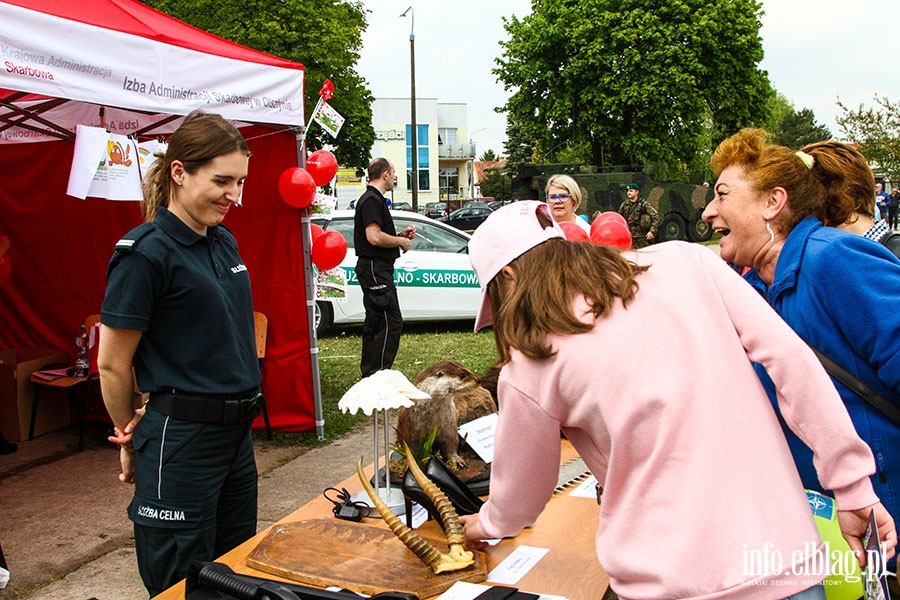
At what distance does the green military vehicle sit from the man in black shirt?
1391 cm

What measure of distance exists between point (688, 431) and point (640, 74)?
30841 mm

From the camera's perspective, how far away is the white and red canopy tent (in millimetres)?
3654

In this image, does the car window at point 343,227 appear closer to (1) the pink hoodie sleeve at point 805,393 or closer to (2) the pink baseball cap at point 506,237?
(2) the pink baseball cap at point 506,237

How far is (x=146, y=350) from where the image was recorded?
217cm

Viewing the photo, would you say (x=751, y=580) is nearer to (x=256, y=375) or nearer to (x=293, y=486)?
(x=256, y=375)

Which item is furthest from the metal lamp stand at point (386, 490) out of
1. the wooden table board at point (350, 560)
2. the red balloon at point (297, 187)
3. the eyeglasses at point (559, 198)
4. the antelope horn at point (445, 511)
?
the eyeglasses at point (559, 198)

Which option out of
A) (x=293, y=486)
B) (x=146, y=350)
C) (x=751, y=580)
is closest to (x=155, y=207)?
(x=146, y=350)

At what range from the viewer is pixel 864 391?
181 centimetres

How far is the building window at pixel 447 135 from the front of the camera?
80.2m

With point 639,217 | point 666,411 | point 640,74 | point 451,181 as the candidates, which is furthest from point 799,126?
point 666,411

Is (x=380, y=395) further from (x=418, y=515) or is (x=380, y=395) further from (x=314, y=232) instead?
(x=314, y=232)

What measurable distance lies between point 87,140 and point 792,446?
12.6 ft

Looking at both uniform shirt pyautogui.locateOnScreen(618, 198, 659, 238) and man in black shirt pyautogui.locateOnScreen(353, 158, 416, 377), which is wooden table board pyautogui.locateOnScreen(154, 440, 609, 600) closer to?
man in black shirt pyautogui.locateOnScreen(353, 158, 416, 377)

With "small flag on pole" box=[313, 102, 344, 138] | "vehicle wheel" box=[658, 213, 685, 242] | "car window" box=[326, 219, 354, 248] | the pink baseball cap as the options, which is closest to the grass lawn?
A: "car window" box=[326, 219, 354, 248]
